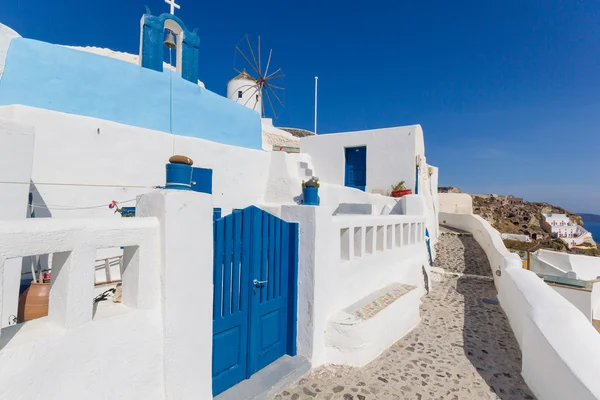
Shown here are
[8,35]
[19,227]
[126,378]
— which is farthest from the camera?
[8,35]

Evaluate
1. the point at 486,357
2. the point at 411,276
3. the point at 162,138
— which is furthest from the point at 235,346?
the point at 411,276

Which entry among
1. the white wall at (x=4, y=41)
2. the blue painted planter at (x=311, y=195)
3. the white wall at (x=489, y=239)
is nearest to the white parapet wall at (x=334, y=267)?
the blue painted planter at (x=311, y=195)

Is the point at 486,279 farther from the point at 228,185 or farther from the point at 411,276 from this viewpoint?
the point at 228,185

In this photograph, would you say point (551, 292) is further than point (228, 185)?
No

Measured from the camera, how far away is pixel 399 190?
11398 millimetres

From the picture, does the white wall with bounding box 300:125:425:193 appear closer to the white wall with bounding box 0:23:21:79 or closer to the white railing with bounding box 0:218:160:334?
the white wall with bounding box 0:23:21:79

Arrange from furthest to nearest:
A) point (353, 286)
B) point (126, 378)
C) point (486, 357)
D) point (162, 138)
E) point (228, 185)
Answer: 1. point (228, 185)
2. point (162, 138)
3. point (353, 286)
4. point (486, 357)
5. point (126, 378)

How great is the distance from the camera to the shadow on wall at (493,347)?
4.06 metres

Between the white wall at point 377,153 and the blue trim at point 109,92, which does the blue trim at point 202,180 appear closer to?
the blue trim at point 109,92

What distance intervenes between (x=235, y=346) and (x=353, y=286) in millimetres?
2364

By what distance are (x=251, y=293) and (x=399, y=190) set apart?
9013 mm

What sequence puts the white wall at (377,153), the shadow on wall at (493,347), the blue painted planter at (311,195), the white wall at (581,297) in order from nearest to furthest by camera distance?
1. the shadow on wall at (493,347)
2. the blue painted planter at (311,195)
3. the white wall at (581,297)
4. the white wall at (377,153)

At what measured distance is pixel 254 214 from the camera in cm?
359

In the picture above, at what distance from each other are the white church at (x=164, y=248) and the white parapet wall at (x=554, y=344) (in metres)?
1.77
